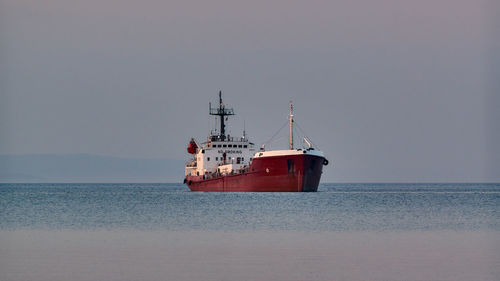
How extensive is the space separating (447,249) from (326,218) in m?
17.8

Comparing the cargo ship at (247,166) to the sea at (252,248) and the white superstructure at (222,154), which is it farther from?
the sea at (252,248)

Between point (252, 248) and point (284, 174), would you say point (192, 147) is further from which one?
point (252, 248)

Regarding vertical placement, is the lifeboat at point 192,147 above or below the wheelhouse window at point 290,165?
above

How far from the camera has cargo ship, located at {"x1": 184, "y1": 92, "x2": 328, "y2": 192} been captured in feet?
254

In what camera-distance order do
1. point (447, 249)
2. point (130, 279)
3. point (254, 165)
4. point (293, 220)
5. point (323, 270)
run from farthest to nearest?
1. point (254, 165)
2. point (293, 220)
3. point (447, 249)
4. point (323, 270)
5. point (130, 279)

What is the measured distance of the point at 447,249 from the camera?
2797 cm

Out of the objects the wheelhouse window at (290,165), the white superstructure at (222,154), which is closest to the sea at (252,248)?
the wheelhouse window at (290,165)

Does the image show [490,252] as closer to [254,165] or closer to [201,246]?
[201,246]

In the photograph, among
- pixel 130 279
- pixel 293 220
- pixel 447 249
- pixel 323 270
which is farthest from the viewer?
pixel 293 220

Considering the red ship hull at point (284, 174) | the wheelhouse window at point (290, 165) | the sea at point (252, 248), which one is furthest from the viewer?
the red ship hull at point (284, 174)

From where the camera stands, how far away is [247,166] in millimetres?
87375

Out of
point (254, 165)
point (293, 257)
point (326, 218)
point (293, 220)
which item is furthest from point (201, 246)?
point (254, 165)

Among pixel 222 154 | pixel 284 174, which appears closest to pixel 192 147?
pixel 222 154

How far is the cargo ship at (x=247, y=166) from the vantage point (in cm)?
7731
